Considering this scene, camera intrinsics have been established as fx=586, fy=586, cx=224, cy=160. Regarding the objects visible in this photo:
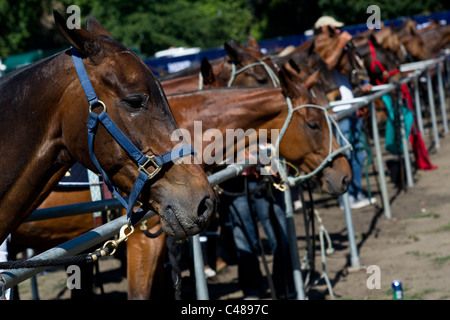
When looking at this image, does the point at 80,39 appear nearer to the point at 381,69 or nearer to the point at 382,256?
the point at 382,256

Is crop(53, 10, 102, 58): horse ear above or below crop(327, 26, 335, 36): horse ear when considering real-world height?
below

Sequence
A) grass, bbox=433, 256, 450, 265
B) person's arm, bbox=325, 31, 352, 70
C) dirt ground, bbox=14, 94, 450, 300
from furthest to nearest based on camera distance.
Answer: person's arm, bbox=325, 31, 352, 70, grass, bbox=433, 256, 450, 265, dirt ground, bbox=14, 94, 450, 300

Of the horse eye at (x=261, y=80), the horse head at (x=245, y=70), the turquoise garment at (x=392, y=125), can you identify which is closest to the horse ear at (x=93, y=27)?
the horse head at (x=245, y=70)

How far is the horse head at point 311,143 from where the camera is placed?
15.6 feet

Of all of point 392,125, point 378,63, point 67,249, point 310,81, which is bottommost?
point 67,249

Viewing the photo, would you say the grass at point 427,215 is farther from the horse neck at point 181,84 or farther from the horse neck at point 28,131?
the horse neck at point 28,131

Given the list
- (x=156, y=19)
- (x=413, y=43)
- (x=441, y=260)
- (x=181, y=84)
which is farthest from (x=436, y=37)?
(x=156, y=19)

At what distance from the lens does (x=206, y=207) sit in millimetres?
2479

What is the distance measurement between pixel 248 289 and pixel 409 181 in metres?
4.93

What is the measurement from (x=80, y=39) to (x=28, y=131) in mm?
452

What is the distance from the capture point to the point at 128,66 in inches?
99.8

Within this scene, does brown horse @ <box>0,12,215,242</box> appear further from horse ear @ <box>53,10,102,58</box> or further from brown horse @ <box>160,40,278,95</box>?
brown horse @ <box>160,40,278,95</box>

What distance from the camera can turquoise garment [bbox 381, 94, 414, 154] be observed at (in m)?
9.01

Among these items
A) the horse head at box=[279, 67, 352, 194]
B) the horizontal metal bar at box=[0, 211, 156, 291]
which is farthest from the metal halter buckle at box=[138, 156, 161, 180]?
the horse head at box=[279, 67, 352, 194]
